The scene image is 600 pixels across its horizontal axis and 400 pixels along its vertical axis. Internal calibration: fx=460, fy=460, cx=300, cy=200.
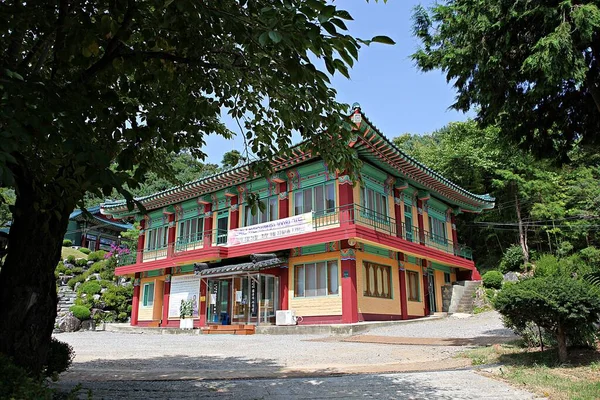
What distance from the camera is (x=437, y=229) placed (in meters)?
23.8

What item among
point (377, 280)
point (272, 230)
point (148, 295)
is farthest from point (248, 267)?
point (148, 295)


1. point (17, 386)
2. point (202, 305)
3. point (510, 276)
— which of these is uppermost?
point (510, 276)

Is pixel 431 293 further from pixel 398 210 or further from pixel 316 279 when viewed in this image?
pixel 316 279

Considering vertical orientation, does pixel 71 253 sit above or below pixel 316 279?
above

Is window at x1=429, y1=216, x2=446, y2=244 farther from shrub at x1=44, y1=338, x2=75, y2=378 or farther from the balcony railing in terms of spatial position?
shrub at x1=44, y1=338, x2=75, y2=378

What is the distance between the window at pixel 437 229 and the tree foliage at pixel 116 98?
61.5 feet

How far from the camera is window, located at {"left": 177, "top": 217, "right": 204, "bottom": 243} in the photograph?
910 inches

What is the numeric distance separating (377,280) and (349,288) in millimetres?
2266

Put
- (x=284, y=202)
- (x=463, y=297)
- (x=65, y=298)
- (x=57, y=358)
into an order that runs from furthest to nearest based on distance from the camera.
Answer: (x=65, y=298) < (x=463, y=297) < (x=284, y=202) < (x=57, y=358)

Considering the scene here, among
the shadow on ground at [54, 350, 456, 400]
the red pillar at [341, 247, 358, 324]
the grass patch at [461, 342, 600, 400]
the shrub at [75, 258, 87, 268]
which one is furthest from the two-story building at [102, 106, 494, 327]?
the shrub at [75, 258, 87, 268]

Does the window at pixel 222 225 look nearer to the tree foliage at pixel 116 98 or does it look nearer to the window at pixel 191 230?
the window at pixel 191 230

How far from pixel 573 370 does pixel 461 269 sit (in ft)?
64.4

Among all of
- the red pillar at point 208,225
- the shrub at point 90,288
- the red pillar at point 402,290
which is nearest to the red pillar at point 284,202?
the red pillar at point 208,225

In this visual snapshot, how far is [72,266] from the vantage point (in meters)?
31.7
